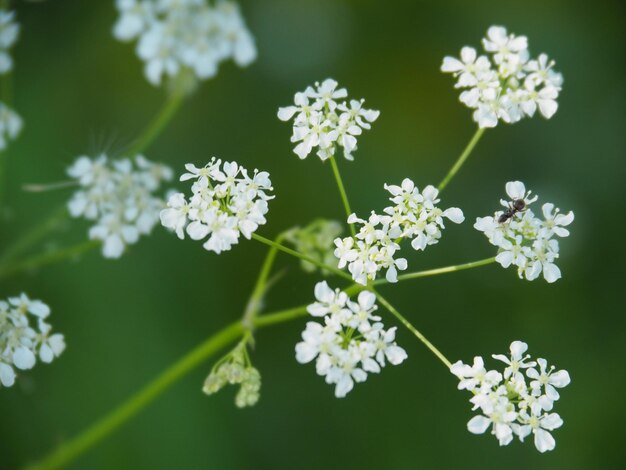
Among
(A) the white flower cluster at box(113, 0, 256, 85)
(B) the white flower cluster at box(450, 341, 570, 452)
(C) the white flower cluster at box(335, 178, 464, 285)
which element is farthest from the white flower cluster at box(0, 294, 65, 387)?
(B) the white flower cluster at box(450, 341, 570, 452)

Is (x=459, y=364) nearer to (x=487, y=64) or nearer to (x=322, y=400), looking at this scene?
(x=487, y=64)

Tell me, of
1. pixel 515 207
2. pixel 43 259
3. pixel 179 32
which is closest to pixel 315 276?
pixel 179 32

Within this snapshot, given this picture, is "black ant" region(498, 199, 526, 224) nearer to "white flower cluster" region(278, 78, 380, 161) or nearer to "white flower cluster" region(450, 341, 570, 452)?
"white flower cluster" region(450, 341, 570, 452)

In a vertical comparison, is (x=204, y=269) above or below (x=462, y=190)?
above

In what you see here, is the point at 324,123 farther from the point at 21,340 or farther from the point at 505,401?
the point at 21,340

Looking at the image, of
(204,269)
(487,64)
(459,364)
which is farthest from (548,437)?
(204,269)

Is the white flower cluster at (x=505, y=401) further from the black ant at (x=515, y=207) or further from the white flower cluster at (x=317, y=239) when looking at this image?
the white flower cluster at (x=317, y=239)
